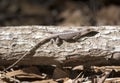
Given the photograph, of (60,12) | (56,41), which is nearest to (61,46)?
(56,41)

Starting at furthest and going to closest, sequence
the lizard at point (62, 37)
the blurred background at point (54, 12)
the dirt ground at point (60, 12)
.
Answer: the blurred background at point (54, 12) → the dirt ground at point (60, 12) → the lizard at point (62, 37)

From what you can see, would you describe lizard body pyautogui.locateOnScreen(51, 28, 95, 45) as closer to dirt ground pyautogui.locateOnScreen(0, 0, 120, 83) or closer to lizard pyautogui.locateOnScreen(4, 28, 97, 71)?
lizard pyautogui.locateOnScreen(4, 28, 97, 71)

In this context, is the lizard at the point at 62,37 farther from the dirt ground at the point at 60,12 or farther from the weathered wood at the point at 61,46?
the dirt ground at the point at 60,12

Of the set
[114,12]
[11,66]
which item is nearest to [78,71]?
[11,66]

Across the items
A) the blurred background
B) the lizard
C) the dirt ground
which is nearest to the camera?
the lizard

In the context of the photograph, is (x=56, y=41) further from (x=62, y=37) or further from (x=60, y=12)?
(x=60, y=12)

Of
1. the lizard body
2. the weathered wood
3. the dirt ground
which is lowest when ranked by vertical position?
the weathered wood

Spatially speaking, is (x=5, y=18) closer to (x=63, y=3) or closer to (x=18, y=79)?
(x=63, y=3)

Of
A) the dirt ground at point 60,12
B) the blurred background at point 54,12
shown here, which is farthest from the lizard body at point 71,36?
the blurred background at point 54,12

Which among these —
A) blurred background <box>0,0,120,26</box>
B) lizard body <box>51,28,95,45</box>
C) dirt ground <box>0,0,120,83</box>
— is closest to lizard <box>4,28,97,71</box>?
lizard body <box>51,28,95,45</box>

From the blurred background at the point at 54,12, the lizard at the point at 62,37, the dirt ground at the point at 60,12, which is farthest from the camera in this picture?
the blurred background at the point at 54,12
